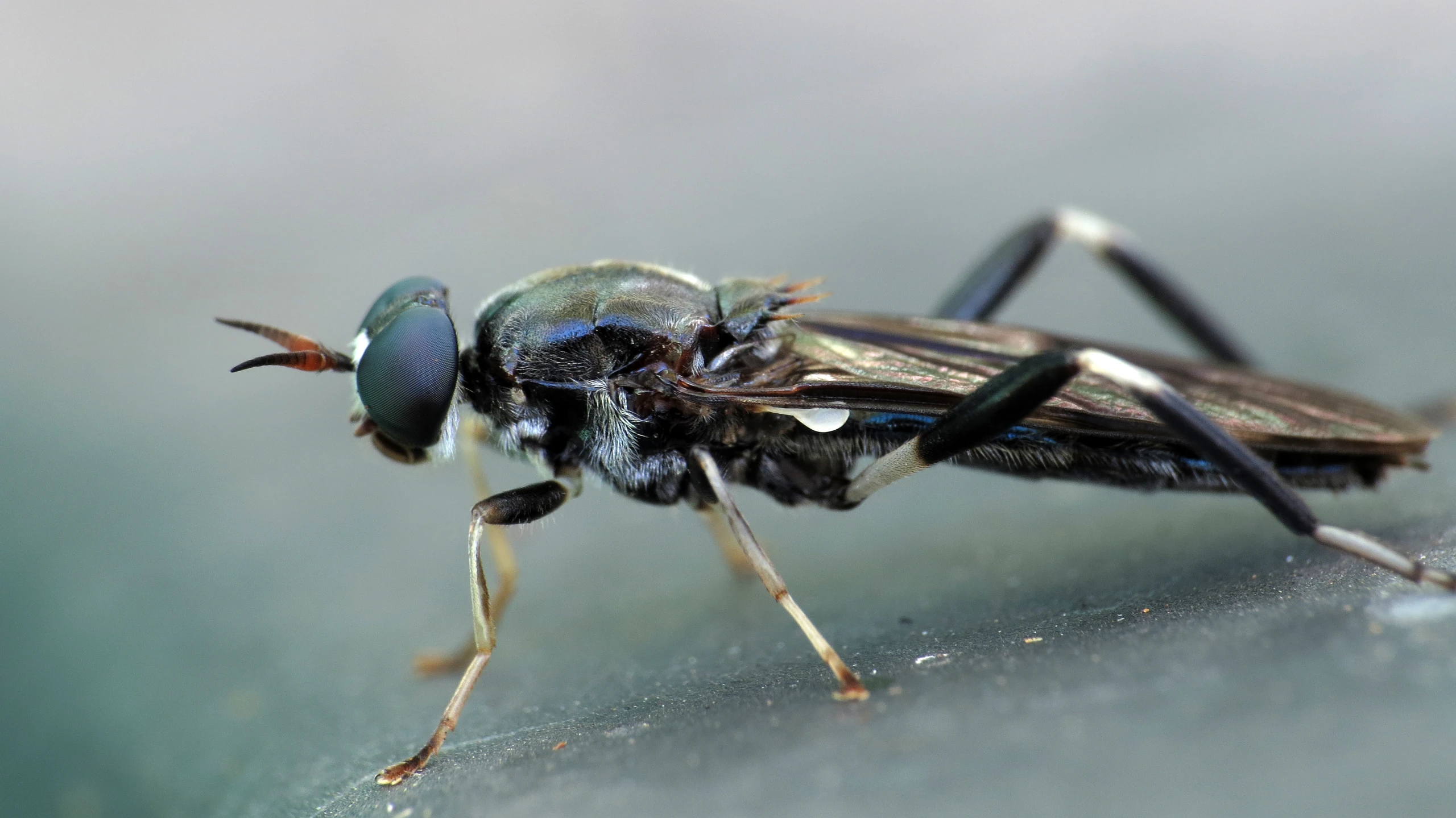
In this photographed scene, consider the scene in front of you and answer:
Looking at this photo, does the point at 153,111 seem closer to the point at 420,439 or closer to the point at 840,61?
the point at 840,61

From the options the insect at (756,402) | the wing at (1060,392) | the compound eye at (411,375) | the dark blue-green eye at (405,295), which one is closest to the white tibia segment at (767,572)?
the insect at (756,402)

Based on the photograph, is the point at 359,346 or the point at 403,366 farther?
the point at 359,346

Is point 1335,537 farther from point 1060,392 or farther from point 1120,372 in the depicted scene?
point 1060,392

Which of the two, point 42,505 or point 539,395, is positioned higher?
point 539,395

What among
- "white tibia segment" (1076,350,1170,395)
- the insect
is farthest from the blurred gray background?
"white tibia segment" (1076,350,1170,395)

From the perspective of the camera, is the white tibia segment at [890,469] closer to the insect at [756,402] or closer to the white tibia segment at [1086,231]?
the insect at [756,402]

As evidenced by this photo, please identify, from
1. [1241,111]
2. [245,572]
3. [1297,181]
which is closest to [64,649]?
[245,572]

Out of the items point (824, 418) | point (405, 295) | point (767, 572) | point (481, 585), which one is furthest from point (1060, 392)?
point (405, 295)
